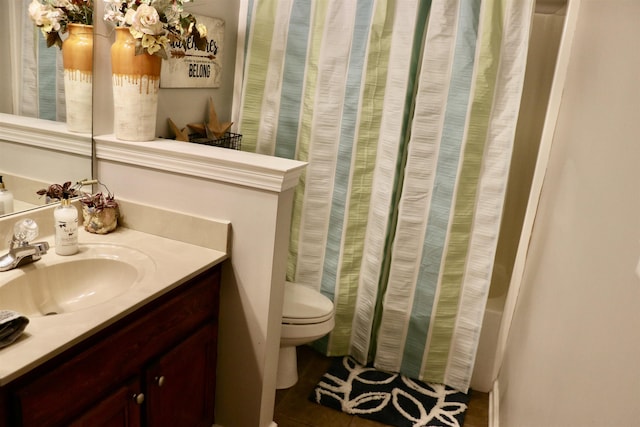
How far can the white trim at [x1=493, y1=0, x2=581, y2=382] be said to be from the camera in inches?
86.4

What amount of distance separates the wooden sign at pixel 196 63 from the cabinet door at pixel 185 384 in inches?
39.2

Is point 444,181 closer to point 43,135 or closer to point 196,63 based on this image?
point 196,63

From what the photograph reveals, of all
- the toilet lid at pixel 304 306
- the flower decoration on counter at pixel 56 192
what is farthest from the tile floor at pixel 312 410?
the flower decoration on counter at pixel 56 192

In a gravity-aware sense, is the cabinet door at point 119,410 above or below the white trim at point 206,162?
below

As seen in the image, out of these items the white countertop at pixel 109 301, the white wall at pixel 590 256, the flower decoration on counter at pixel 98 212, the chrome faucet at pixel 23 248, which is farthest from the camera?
the flower decoration on counter at pixel 98 212

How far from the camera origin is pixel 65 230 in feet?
5.14

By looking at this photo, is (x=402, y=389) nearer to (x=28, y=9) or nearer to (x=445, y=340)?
(x=445, y=340)

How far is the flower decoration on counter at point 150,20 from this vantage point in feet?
5.29

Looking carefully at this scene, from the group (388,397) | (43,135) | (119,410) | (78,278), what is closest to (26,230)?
(78,278)

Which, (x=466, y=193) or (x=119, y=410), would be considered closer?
(x=119, y=410)

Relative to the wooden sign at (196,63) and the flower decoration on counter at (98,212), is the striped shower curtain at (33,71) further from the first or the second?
the wooden sign at (196,63)

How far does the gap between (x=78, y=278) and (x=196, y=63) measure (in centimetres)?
104

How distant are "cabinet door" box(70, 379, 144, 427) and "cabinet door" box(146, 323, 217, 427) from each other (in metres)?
0.05

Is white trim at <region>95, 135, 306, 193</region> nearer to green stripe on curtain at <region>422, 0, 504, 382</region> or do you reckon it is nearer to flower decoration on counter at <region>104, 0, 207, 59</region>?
flower decoration on counter at <region>104, 0, 207, 59</region>
